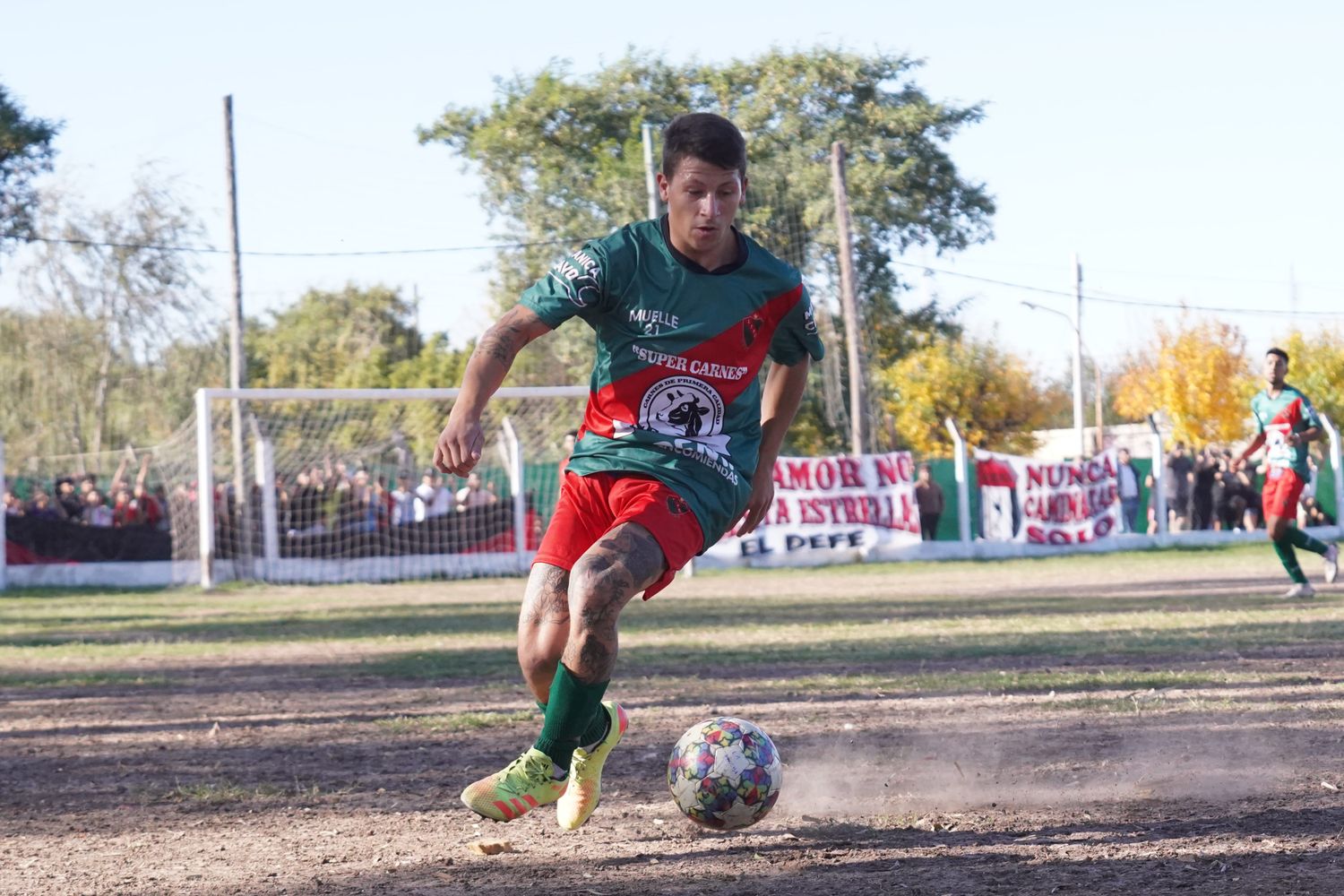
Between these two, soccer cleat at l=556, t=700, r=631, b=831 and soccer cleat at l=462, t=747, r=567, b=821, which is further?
soccer cleat at l=556, t=700, r=631, b=831

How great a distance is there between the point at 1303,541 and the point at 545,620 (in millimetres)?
11409

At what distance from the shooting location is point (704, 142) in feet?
14.7

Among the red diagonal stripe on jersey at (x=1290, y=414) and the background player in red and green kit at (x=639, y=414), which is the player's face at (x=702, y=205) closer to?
the background player in red and green kit at (x=639, y=414)

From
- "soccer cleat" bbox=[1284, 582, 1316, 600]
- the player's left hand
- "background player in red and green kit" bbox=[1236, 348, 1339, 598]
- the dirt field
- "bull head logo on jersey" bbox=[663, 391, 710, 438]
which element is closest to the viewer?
the dirt field

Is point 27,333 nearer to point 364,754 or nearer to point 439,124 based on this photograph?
point 439,124

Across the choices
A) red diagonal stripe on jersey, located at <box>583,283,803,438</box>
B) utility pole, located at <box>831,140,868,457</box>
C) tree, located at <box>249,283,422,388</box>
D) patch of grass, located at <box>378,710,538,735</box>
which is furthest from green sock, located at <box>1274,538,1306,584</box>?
tree, located at <box>249,283,422,388</box>

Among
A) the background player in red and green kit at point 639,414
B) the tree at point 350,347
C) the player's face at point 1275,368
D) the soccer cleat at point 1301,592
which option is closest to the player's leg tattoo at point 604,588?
the background player in red and green kit at point 639,414

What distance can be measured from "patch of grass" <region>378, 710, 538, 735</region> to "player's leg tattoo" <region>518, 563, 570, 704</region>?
107 inches

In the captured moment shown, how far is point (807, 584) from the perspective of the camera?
2078 cm

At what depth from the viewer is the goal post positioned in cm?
2320

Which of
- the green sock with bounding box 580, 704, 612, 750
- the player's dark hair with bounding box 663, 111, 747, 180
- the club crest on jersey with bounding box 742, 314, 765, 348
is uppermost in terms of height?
the player's dark hair with bounding box 663, 111, 747, 180

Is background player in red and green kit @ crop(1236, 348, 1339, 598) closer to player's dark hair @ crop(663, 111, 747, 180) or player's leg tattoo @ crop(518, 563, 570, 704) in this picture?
player's dark hair @ crop(663, 111, 747, 180)

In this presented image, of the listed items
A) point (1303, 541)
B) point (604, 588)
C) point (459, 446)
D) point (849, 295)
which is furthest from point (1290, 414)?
point (849, 295)

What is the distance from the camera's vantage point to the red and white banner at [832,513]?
25.7 meters
